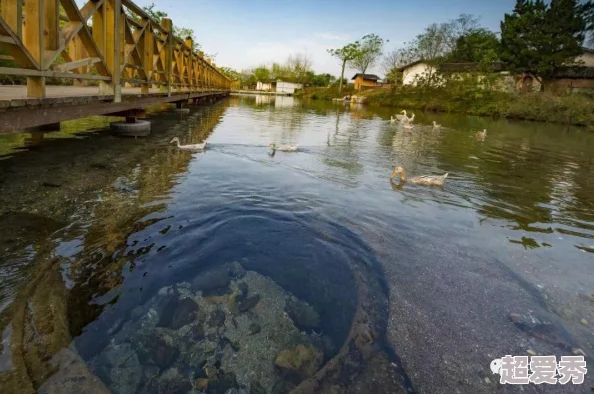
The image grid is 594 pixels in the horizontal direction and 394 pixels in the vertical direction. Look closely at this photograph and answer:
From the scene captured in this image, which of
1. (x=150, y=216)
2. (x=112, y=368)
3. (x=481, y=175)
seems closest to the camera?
(x=112, y=368)

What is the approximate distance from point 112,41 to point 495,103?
1647 inches

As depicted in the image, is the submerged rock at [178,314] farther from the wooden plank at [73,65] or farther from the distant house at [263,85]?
the distant house at [263,85]

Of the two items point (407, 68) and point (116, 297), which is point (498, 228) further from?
point (407, 68)

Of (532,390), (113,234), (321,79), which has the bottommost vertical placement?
(532,390)

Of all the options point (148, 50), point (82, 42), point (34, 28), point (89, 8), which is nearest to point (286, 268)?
point (34, 28)

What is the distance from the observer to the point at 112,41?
6742 millimetres

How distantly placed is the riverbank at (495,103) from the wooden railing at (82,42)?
33.7 metres

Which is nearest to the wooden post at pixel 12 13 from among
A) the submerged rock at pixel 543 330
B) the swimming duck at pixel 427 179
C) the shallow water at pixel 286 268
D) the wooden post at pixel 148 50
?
the shallow water at pixel 286 268

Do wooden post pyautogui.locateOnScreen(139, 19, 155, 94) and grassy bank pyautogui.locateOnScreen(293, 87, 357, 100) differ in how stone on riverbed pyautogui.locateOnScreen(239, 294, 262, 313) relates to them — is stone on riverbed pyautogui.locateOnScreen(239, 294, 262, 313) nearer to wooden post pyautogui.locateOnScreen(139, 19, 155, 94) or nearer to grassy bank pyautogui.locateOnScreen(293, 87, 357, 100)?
wooden post pyautogui.locateOnScreen(139, 19, 155, 94)

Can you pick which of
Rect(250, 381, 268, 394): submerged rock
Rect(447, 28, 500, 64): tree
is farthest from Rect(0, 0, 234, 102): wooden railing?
Rect(447, 28, 500, 64): tree

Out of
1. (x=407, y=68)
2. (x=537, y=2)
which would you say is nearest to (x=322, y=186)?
(x=537, y=2)

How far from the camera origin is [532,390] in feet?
7.83

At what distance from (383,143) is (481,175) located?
4.76 metres

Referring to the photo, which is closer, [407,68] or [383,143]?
[383,143]
